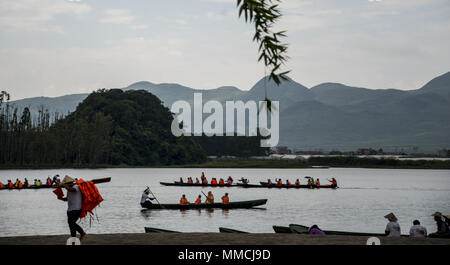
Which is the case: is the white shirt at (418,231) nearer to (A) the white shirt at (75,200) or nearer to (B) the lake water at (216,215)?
(A) the white shirt at (75,200)

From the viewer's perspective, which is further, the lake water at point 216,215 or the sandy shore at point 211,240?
the lake water at point 216,215

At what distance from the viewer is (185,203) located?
169ft

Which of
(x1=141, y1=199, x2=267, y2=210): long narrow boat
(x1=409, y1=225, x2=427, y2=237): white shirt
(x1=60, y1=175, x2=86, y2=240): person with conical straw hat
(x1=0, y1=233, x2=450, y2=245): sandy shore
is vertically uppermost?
(x1=60, y1=175, x2=86, y2=240): person with conical straw hat

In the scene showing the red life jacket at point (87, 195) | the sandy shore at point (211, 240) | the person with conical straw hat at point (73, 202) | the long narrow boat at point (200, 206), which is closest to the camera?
the person with conical straw hat at point (73, 202)

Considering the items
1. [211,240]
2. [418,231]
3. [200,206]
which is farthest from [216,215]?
[211,240]

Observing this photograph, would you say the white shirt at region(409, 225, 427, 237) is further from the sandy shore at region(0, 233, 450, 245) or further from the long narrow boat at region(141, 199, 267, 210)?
the long narrow boat at region(141, 199, 267, 210)

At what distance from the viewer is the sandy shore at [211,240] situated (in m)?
15.1

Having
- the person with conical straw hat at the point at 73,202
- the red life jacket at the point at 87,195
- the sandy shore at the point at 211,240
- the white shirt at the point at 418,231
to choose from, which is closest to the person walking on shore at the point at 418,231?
the white shirt at the point at 418,231

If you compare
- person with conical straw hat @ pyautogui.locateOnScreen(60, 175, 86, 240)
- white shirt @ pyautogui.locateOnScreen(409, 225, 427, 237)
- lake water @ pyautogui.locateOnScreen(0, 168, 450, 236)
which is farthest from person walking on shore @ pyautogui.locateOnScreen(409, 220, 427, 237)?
Result: lake water @ pyautogui.locateOnScreen(0, 168, 450, 236)

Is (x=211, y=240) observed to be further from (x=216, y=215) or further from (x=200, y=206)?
(x=216, y=215)

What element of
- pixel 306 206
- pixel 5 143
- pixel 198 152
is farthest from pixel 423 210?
pixel 198 152

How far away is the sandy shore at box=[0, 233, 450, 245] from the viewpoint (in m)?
15.1
